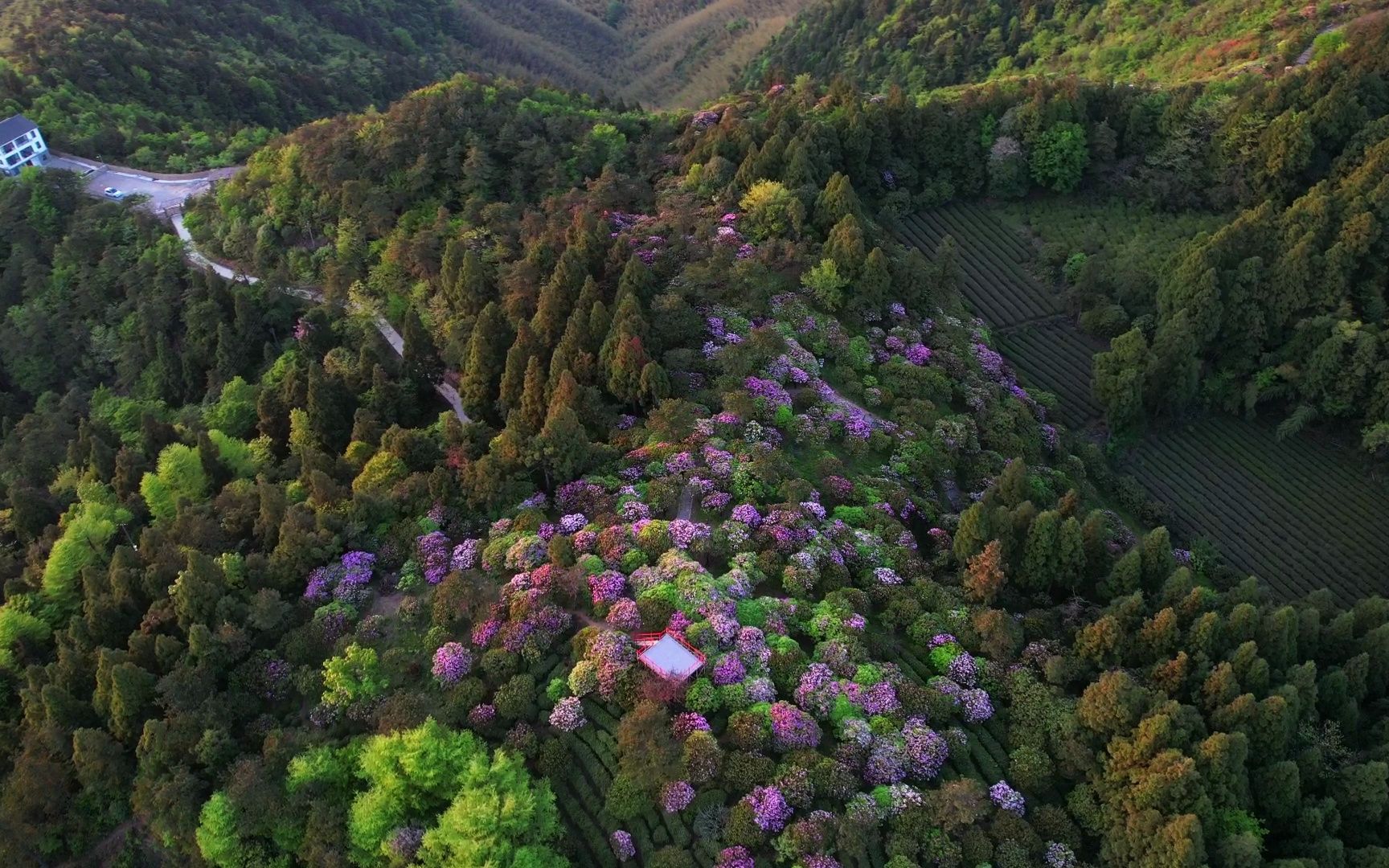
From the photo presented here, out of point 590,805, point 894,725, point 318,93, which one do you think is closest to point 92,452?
point 590,805

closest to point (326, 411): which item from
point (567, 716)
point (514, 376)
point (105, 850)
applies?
point (514, 376)

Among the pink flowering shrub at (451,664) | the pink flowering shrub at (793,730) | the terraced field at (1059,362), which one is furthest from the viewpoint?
the terraced field at (1059,362)

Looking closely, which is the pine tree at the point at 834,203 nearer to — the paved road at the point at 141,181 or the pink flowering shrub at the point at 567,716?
the pink flowering shrub at the point at 567,716

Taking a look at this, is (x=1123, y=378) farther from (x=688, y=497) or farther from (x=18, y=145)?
(x=18, y=145)

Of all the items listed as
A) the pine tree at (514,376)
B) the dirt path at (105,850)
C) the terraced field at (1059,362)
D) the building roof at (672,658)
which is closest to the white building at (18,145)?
the pine tree at (514,376)

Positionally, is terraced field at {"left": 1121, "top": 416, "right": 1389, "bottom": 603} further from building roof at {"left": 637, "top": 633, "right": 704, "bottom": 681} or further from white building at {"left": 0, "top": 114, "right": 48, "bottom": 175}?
white building at {"left": 0, "top": 114, "right": 48, "bottom": 175}

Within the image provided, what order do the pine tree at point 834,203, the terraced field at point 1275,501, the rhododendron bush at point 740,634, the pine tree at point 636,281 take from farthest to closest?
the pine tree at point 834,203 → the terraced field at point 1275,501 → the pine tree at point 636,281 → the rhododendron bush at point 740,634

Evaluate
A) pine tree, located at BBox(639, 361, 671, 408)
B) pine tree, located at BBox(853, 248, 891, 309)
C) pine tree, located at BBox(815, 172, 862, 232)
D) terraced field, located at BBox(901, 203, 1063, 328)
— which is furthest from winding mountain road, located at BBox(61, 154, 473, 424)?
terraced field, located at BBox(901, 203, 1063, 328)
